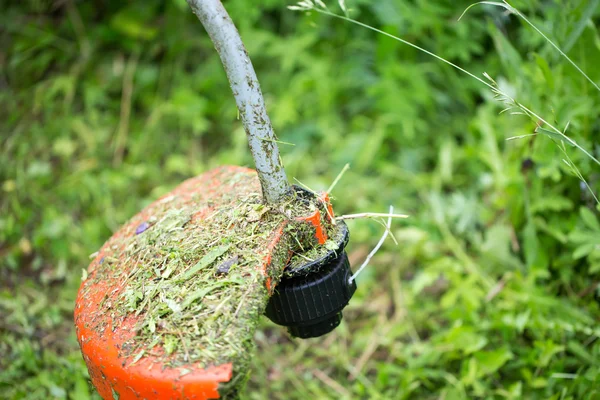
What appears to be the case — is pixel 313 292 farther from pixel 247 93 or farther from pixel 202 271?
pixel 247 93

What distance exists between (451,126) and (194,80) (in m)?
1.55

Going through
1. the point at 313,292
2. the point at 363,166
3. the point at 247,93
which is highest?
the point at 247,93

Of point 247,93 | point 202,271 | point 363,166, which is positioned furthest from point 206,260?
point 363,166

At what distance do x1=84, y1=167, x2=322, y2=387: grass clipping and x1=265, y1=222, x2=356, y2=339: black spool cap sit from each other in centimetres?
7

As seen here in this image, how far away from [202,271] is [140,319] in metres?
0.17

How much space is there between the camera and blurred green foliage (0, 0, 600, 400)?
5.91ft

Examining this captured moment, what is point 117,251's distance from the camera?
55.2 inches

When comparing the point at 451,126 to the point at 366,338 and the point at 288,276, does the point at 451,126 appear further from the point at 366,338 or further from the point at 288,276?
the point at 288,276

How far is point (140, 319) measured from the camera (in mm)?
1127

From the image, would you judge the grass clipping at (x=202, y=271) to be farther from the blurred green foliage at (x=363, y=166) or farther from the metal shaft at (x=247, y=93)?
the blurred green foliage at (x=363, y=166)

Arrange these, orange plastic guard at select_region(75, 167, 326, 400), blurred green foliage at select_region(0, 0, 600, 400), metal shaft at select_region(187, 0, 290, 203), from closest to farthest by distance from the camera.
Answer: orange plastic guard at select_region(75, 167, 326, 400), metal shaft at select_region(187, 0, 290, 203), blurred green foliage at select_region(0, 0, 600, 400)

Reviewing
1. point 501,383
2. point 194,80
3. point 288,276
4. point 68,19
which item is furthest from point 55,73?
point 501,383

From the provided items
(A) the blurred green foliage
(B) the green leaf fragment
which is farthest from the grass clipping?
(A) the blurred green foliage

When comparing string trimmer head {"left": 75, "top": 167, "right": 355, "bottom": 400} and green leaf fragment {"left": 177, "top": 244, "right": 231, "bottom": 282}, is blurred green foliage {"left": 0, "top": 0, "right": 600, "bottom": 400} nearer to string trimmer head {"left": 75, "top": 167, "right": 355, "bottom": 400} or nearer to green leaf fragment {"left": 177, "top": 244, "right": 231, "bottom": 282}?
string trimmer head {"left": 75, "top": 167, "right": 355, "bottom": 400}
